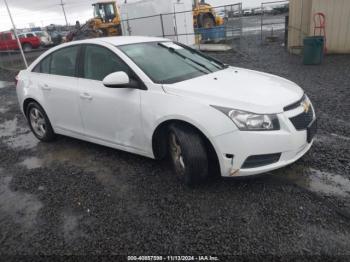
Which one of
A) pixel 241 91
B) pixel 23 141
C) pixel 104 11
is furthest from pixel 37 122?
pixel 104 11

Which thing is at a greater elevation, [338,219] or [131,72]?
[131,72]

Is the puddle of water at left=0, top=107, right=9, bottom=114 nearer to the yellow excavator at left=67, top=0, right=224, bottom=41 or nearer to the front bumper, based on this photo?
the front bumper

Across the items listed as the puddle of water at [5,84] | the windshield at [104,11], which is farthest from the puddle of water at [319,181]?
the windshield at [104,11]

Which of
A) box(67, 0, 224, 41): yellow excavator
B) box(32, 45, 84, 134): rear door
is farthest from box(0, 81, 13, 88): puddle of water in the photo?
box(67, 0, 224, 41): yellow excavator

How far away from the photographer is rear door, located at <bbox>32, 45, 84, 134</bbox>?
13.3 ft

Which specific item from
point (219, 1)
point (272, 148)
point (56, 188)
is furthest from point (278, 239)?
point (219, 1)

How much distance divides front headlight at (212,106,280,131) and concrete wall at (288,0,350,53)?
30.6 feet

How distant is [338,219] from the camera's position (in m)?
2.58

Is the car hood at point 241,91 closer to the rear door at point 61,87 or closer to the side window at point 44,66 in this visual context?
the rear door at point 61,87

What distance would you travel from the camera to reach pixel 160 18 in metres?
15.1

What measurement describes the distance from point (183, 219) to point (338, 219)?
4.46 ft

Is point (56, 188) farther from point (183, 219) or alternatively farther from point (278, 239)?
point (278, 239)

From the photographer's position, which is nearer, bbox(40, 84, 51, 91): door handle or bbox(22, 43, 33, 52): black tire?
bbox(40, 84, 51, 91): door handle

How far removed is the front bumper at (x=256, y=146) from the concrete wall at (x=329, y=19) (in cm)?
909
